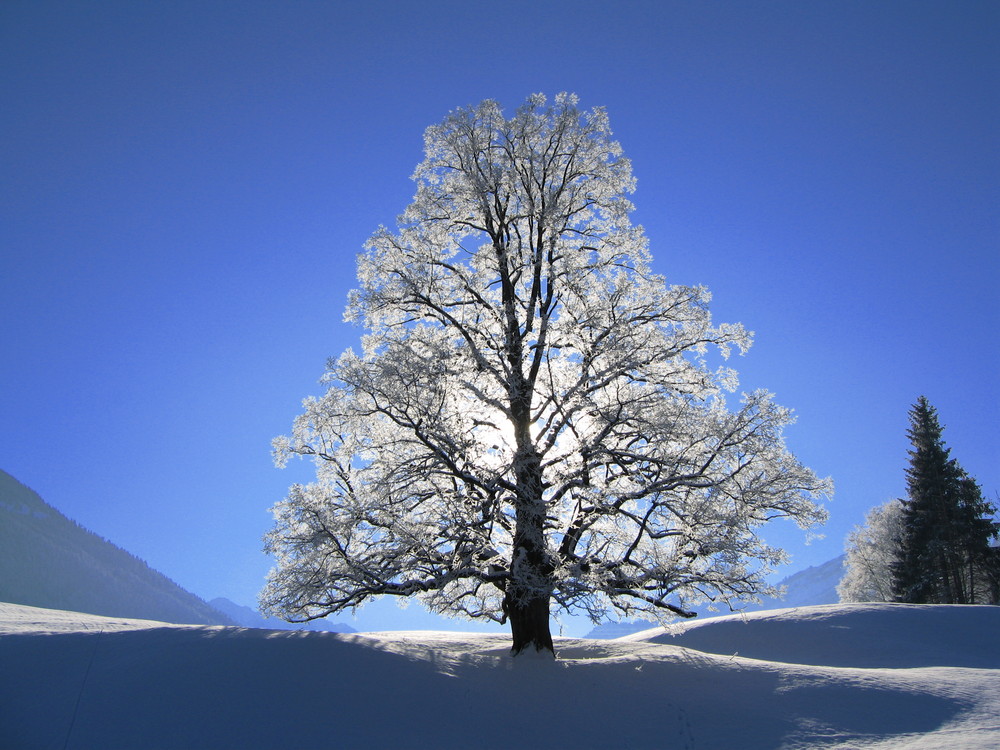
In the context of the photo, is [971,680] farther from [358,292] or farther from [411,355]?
[358,292]

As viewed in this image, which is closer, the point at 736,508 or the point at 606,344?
the point at 736,508

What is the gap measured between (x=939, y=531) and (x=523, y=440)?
32.3 metres

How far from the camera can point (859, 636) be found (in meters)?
18.4

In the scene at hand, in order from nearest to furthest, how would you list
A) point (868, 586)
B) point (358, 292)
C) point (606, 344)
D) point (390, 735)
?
1. point (390, 735)
2. point (606, 344)
3. point (358, 292)
4. point (868, 586)

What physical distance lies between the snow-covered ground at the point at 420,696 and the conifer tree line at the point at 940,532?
78.3 ft

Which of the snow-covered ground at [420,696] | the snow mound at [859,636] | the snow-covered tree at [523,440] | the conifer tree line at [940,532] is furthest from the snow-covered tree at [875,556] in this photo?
the snow-covered tree at [523,440]

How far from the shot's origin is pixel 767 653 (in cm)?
1761

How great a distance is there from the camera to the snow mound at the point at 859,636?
54.6ft

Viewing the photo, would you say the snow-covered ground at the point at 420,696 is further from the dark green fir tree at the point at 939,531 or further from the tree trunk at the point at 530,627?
the dark green fir tree at the point at 939,531

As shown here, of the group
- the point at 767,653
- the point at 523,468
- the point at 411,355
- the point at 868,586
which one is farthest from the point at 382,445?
the point at 868,586

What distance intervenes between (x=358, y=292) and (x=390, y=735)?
932 centimetres

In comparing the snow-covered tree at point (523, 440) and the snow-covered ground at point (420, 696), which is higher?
the snow-covered tree at point (523, 440)

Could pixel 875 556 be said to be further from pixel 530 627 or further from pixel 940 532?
pixel 530 627

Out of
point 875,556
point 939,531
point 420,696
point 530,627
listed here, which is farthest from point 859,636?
point 875,556
